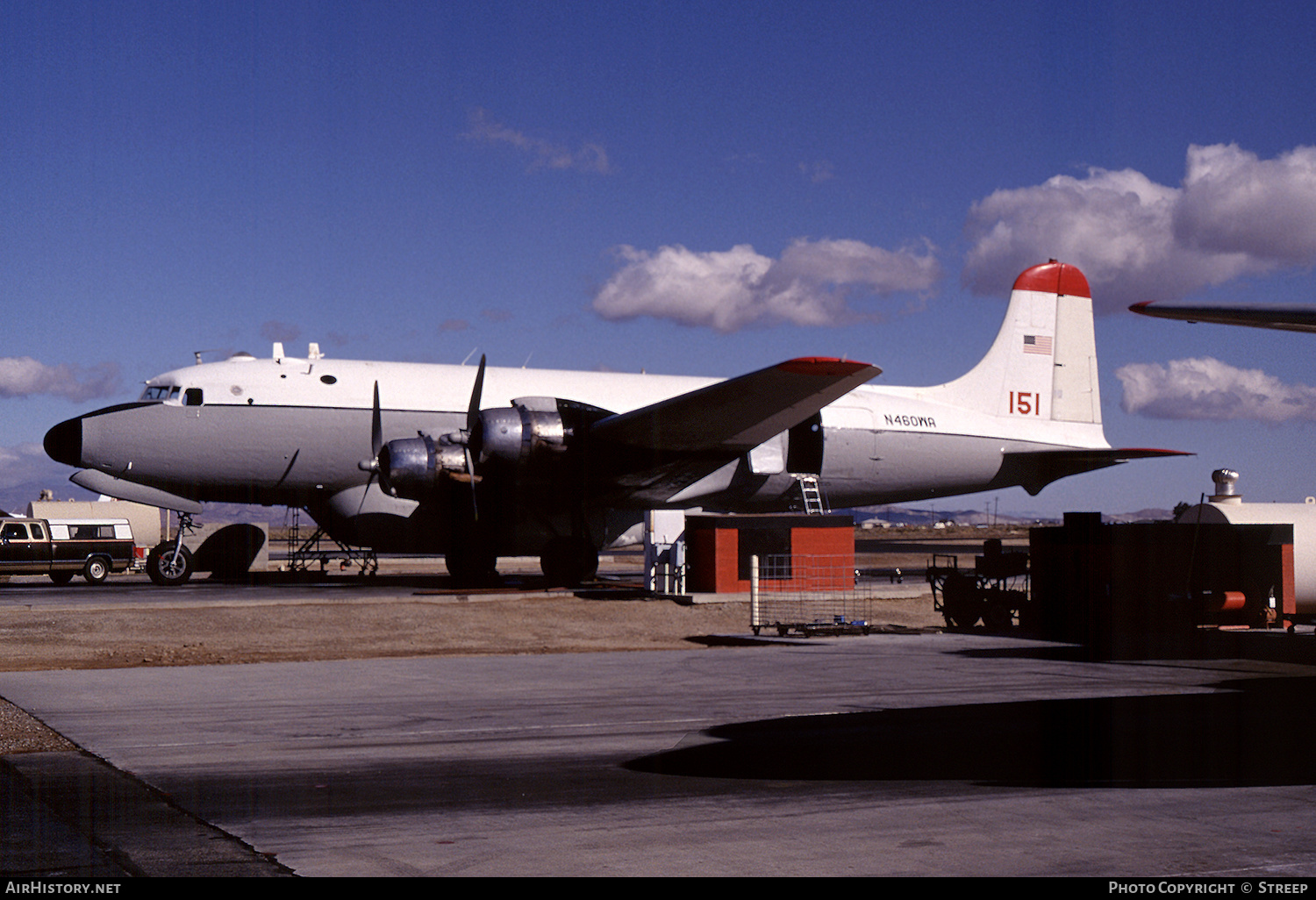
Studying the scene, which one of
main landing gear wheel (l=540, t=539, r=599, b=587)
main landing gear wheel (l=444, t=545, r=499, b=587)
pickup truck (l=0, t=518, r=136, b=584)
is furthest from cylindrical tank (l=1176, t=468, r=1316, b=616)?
pickup truck (l=0, t=518, r=136, b=584)

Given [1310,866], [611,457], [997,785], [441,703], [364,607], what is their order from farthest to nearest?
1. [611,457]
2. [364,607]
3. [441,703]
4. [997,785]
5. [1310,866]

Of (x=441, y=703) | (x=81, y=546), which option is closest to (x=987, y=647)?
(x=441, y=703)

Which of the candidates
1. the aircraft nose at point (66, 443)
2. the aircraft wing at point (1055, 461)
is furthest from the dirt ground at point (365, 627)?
the aircraft wing at point (1055, 461)

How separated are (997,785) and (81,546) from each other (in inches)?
1505

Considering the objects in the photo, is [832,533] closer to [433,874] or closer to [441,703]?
[441,703]

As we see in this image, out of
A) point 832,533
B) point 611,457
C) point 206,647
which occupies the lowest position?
point 206,647

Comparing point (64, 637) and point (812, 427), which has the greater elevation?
point (812, 427)

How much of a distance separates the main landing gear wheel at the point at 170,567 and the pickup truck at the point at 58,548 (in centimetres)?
1007

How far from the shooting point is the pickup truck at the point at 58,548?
3788cm

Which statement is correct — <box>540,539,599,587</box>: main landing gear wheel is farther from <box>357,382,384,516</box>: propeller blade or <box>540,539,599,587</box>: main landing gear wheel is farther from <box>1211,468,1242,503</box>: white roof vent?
<box>1211,468,1242,503</box>: white roof vent

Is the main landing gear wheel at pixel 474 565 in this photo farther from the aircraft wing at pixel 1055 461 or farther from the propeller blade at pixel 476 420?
the aircraft wing at pixel 1055 461

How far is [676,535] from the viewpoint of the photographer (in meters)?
28.8

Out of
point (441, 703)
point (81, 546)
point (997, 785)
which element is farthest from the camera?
point (81, 546)

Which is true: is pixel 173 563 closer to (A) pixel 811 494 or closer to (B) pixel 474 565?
(B) pixel 474 565
